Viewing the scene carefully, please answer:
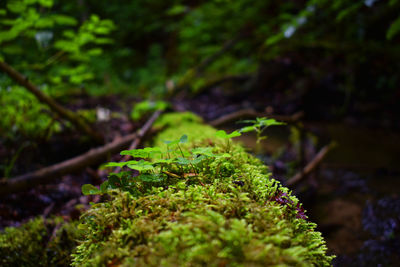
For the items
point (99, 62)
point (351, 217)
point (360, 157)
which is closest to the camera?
point (351, 217)

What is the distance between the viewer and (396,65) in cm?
546

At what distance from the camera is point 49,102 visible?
2.94m

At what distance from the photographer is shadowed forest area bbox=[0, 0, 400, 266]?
0.92m

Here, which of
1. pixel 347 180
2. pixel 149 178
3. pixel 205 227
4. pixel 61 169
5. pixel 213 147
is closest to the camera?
pixel 205 227

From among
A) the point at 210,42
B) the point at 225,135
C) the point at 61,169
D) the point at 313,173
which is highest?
the point at 210,42

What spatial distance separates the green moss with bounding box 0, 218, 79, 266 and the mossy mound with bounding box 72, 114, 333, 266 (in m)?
0.91

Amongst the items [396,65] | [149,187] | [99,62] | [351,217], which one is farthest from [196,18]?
[149,187]

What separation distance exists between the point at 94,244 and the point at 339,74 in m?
7.23

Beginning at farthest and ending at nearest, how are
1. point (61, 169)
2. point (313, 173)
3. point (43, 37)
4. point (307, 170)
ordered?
point (313, 173) < point (307, 170) < point (43, 37) < point (61, 169)

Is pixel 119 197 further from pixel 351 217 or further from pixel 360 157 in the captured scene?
pixel 360 157

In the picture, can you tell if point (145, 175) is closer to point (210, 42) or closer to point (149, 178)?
point (149, 178)

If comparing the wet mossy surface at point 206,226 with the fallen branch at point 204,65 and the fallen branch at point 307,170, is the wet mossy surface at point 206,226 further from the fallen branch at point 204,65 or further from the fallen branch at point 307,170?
the fallen branch at point 204,65

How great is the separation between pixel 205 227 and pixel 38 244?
1.78 m

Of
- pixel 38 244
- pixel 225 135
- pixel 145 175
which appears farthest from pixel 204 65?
pixel 145 175
